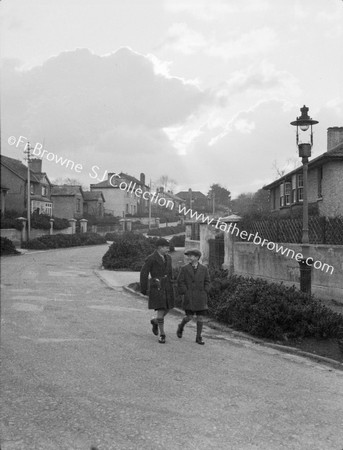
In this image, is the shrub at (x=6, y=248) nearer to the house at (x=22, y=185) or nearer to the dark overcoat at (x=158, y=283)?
the house at (x=22, y=185)

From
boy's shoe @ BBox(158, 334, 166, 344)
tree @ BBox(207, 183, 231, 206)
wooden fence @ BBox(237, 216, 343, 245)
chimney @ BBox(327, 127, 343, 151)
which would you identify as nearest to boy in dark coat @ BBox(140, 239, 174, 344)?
boy's shoe @ BBox(158, 334, 166, 344)

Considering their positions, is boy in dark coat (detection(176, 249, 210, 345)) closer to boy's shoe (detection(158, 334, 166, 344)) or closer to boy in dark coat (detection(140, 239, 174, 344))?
boy in dark coat (detection(140, 239, 174, 344))

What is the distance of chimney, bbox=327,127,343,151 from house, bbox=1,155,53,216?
35.0 m

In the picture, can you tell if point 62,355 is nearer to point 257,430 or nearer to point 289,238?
point 257,430

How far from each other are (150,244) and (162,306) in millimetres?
22250

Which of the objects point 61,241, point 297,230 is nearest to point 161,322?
point 297,230

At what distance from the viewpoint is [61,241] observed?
155 feet

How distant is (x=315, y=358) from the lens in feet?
25.7

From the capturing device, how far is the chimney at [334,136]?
2923 cm

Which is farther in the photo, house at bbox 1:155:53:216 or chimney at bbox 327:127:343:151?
house at bbox 1:155:53:216

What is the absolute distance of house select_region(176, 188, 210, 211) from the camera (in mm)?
109406

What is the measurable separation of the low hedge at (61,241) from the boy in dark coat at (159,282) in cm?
3661

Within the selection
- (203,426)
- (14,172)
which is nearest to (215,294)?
(203,426)

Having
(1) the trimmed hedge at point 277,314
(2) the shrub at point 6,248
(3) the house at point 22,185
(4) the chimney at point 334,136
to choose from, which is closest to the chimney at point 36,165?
(3) the house at point 22,185
